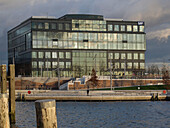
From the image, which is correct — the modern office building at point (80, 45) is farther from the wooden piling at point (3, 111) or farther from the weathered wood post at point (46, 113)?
the weathered wood post at point (46, 113)

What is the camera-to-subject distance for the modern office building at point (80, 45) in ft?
392

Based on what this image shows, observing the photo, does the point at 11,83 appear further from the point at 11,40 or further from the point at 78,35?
the point at 11,40

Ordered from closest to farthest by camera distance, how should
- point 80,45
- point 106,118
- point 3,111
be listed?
point 3,111 → point 106,118 → point 80,45

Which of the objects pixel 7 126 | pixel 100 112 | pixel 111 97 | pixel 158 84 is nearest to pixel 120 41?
pixel 158 84

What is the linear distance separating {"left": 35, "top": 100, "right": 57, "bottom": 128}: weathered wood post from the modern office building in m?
105

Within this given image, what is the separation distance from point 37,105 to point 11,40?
140612mm

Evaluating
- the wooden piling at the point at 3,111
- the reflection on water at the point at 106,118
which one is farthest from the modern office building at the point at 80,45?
the wooden piling at the point at 3,111

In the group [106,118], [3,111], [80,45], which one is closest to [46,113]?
[3,111]

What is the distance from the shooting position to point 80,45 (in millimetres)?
123438

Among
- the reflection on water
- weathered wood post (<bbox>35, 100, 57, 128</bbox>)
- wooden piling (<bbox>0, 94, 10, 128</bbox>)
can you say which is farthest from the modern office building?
weathered wood post (<bbox>35, 100, 57, 128</bbox>)

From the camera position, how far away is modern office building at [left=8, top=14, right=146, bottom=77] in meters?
120

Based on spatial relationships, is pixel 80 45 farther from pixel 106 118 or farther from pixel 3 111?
pixel 3 111

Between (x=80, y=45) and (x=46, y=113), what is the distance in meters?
113

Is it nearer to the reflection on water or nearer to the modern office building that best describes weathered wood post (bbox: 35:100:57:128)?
the reflection on water
